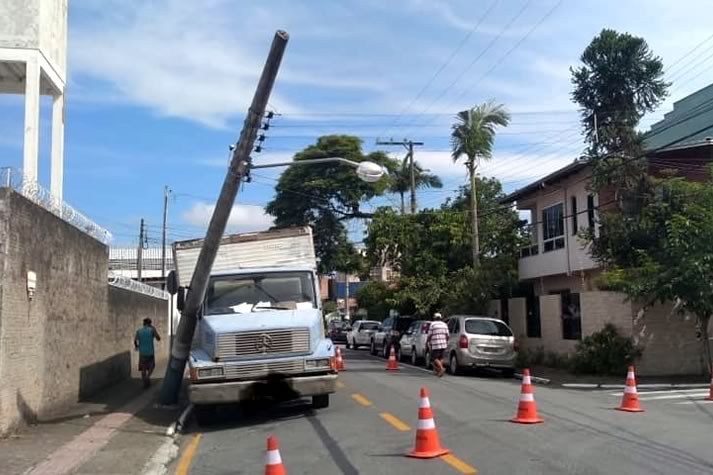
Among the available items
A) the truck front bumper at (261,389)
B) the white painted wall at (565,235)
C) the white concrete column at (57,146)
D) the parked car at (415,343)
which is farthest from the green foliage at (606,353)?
the white concrete column at (57,146)

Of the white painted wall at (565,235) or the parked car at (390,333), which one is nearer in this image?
the white painted wall at (565,235)

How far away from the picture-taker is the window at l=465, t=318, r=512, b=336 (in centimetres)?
2339

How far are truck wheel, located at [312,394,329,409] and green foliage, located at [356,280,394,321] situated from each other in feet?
95.2

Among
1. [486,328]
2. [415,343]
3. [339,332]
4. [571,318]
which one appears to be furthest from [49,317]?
[339,332]

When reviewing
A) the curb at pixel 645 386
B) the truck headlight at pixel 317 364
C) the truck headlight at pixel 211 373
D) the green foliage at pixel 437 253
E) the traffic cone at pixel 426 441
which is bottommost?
the curb at pixel 645 386

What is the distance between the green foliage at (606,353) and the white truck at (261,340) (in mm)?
10039

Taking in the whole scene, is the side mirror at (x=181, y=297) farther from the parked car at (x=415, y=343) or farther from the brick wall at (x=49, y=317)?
the parked car at (x=415, y=343)

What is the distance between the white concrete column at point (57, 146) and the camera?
20.6 metres

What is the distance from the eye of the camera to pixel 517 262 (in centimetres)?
3475

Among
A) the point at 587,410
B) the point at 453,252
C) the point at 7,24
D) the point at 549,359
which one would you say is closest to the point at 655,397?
the point at 587,410

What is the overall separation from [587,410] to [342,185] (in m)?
37.7

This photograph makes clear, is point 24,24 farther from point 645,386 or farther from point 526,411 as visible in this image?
point 645,386

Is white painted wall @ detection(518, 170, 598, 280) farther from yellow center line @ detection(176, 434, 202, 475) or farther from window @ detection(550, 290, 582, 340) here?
yellow center line @ detection(176, 434, 202, 475)

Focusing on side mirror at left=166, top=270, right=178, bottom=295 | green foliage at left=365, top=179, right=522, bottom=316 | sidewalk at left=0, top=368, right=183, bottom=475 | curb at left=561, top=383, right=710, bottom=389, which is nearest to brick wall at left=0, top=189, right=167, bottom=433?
sidewalk at left=0, top=368, right=183, bottom=475
